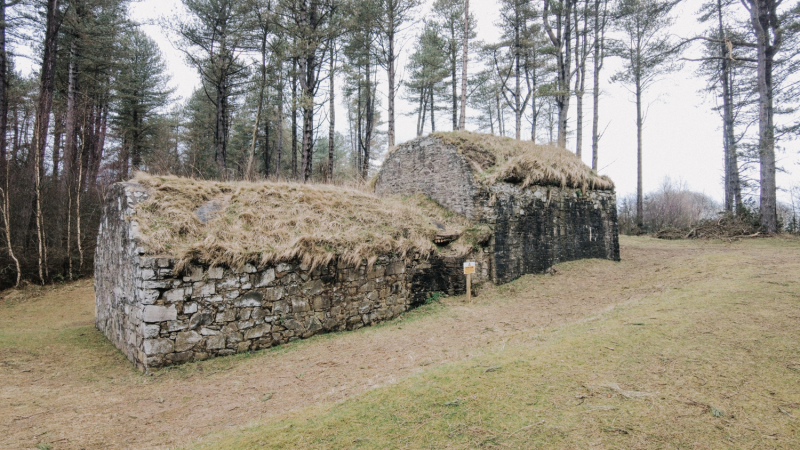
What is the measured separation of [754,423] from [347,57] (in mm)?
24579

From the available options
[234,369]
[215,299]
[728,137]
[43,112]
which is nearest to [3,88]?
[43,112]

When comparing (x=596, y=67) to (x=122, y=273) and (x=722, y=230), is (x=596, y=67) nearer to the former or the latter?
(x=722, y=230)

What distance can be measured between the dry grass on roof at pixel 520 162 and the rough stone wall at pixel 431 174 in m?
0.34

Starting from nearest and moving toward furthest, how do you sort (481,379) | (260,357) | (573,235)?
(481,379), (260,357), (573,235)

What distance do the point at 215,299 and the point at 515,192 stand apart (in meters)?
8.08

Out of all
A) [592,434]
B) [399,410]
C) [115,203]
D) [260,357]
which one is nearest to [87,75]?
[115,203]

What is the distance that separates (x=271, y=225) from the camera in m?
7.07

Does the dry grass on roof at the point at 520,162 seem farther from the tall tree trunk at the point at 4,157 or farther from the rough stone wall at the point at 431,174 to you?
the tall tree trunk at the point at 4,157

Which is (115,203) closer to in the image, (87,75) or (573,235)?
(573,235)

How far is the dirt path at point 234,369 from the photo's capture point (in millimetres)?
4066

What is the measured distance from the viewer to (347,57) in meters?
23.1

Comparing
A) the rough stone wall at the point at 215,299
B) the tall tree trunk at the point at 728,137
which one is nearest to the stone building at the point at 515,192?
the rough stone wall at the point at 215,299

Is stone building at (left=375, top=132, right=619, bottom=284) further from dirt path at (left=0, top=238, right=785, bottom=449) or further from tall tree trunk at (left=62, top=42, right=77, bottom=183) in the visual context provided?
tall tree trunk at (left=62, top=42, right=77, bottom=183)

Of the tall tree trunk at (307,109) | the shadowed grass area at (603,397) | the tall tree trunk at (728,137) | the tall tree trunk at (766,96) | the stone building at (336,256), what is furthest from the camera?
the tall tree trunk at (728,137)
